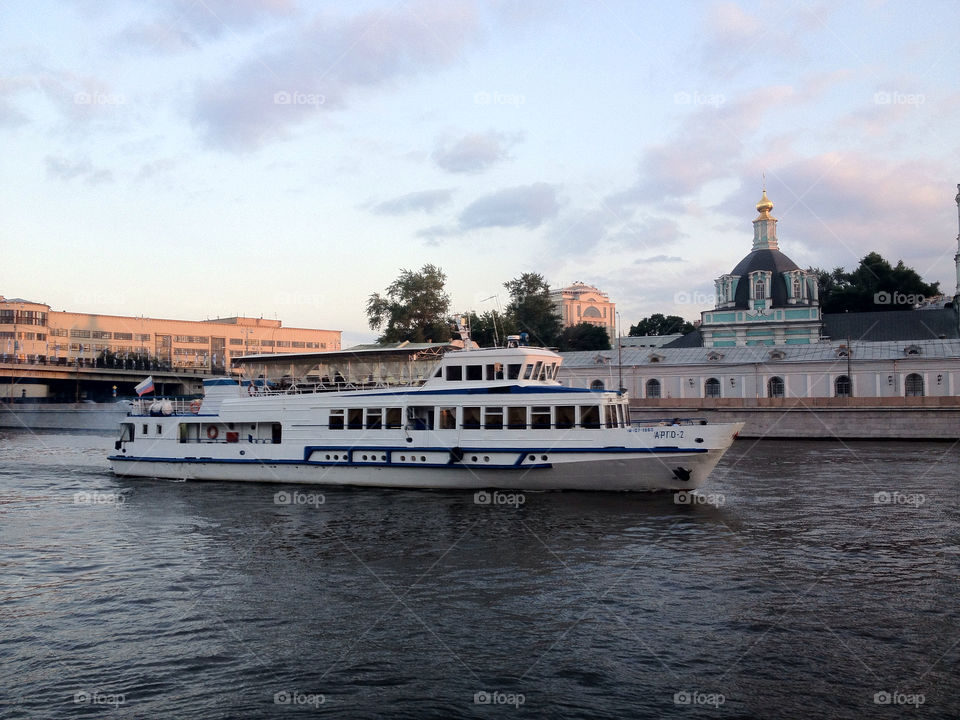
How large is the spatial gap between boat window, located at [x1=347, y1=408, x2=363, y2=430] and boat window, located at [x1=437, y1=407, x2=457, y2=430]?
11.0ft

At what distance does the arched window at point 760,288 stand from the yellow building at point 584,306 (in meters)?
86.9

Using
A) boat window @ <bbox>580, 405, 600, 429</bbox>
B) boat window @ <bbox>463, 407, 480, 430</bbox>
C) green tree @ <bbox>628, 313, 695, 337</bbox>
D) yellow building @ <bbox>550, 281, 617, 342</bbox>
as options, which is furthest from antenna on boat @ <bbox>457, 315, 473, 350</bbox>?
yellow building @ <bbox>550, 281, 617, 342</bbox>

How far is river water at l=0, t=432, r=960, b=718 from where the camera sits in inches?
472

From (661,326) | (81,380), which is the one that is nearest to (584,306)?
(661,326)

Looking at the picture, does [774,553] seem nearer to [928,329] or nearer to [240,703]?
[240,703]

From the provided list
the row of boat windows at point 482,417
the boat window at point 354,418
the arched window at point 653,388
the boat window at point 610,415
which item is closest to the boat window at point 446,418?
the row of boat windows at point 482,417

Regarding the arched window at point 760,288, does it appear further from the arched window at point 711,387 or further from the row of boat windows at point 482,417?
the row of boat windows at point 482,417

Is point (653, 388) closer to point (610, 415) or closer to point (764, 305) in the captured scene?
point (764, 305)

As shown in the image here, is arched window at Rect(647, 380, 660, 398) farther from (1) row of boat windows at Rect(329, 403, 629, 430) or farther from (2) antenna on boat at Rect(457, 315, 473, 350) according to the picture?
(1) row of boat windows at Rect(329, 403, 629, 430)

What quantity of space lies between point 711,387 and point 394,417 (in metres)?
43.4

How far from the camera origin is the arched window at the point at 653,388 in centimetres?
7094

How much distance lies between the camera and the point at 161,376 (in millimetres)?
90062

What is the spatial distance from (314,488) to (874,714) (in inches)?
936

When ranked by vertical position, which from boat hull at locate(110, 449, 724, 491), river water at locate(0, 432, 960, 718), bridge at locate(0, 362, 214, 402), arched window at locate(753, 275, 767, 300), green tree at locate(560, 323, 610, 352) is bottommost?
river water at locate(0, 432, 960, 718)
